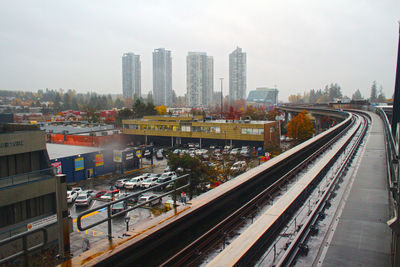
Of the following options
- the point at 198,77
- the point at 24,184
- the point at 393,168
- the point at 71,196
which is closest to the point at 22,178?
the point at 24,184

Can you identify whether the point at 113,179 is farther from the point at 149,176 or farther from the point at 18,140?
the point at 18,140

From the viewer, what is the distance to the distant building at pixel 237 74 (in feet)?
322

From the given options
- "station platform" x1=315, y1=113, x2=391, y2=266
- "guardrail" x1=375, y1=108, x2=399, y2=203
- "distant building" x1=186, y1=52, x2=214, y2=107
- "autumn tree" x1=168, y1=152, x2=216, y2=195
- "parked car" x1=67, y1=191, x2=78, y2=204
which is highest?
"distant building" x1=186, y1=52, x2=214, y2=107

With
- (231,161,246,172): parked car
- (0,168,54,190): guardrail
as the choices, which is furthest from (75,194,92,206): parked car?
(231,161,246,172): parked car

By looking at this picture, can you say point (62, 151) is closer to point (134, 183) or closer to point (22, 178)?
point (134, 183)

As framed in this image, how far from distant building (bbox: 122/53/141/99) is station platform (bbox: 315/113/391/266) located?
103131 mm

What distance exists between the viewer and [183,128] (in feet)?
93.6

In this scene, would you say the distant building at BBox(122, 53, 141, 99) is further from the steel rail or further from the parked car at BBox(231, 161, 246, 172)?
the steel rail

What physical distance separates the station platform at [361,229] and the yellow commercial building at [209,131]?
63.8 ft

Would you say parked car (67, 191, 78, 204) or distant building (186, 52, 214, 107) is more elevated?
distant building (186, 52, 214, 107)

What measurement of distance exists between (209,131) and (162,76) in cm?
7892

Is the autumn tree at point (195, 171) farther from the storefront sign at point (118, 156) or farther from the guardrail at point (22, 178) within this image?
the storefront sign at point (118, 156)

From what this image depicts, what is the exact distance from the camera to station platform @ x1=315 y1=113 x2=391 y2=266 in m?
2.39

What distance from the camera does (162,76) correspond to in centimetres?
10212
